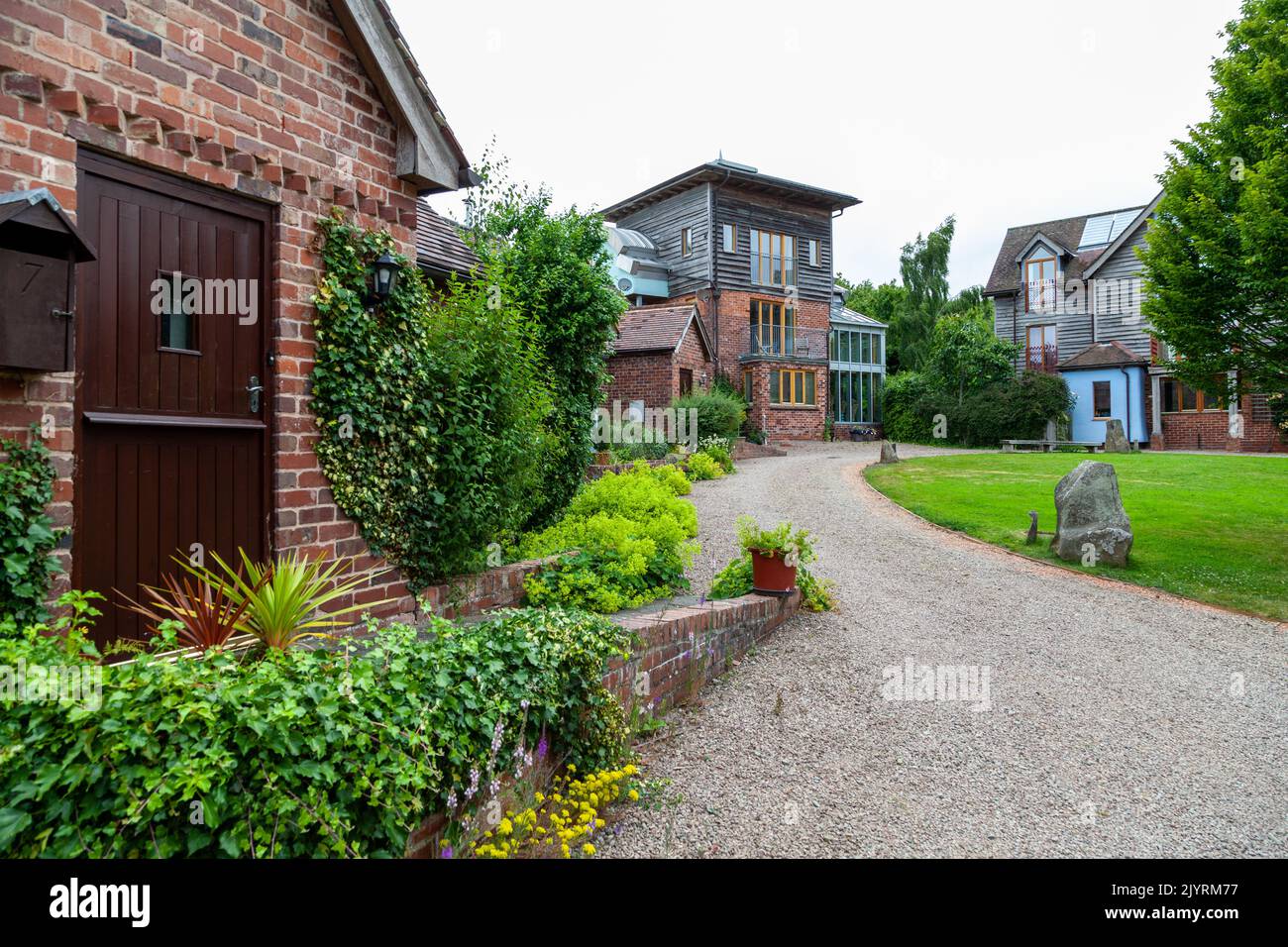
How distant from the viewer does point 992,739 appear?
17.4 ft

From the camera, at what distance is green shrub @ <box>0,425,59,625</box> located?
3625 millimetres

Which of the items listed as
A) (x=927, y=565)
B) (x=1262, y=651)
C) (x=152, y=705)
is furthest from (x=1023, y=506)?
(x=152, y=705)

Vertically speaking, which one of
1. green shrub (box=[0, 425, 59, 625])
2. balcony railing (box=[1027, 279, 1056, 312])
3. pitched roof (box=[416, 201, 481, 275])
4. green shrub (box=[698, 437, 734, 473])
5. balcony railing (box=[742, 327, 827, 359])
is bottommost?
green shrub (box=[0, 425, 59, 625])

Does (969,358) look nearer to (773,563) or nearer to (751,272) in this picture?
(751,272)

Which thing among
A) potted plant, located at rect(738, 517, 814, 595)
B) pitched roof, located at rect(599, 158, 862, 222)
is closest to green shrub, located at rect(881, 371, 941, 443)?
pitched roof, located at rect(599, 158, 862, 222)

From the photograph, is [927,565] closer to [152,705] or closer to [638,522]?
[638,522]

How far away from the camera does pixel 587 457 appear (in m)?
10.1

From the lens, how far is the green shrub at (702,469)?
60.6ft

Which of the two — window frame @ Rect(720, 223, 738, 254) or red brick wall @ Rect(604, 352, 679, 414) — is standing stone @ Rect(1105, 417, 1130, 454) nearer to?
window frame @ Rect(720, 223, 738, 254)

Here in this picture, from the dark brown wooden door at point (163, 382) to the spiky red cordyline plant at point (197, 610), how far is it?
103 millimetres

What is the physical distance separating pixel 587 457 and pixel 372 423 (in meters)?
4.82

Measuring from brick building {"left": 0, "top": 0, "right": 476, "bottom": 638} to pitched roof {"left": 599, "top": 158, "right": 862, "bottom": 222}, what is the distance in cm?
2501

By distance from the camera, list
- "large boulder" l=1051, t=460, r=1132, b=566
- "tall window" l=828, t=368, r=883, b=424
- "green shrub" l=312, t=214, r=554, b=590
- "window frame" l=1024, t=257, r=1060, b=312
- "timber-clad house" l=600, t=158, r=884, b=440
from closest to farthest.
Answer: "green shrub" l=312, t=214, r=554, b=590
"large boulder" l=1051, t=460, r=1132, b=566
"timber-clad house" l=600, t=158, r=884, b=440
"window frame" l=1024, t=257, r=1060, b=312
"tall window" l=828, t=368, r=883, b=424
